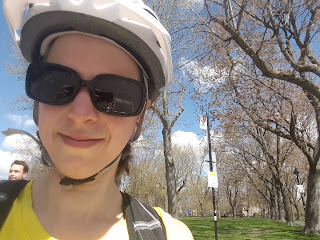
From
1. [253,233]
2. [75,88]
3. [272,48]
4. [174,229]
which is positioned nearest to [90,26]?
[75,88]

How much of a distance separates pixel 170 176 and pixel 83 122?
36.8ft

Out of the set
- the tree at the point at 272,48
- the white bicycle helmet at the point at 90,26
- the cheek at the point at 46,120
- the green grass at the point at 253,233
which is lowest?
the green grass at the point at 253,233

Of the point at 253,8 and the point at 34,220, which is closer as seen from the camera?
the point at 34,220

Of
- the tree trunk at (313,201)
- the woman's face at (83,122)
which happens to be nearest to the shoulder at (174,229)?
the woman's face at (83,122)

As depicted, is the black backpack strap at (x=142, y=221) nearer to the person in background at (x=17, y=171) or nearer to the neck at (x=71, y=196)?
the neck at (x=71, y=196)

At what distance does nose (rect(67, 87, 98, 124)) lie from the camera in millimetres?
961

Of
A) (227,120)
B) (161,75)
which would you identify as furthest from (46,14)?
(227,120)

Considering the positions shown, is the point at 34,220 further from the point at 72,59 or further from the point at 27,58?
the point at 27,58

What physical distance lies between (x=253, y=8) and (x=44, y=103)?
30.8ft

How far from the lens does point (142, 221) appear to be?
3.72 ft

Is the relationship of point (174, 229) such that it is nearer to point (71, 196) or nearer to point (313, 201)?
point (71, 196)

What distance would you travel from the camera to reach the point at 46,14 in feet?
3.62

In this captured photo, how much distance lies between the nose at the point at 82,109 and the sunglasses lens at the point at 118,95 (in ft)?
0.09

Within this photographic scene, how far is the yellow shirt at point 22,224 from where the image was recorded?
92 centimetres
